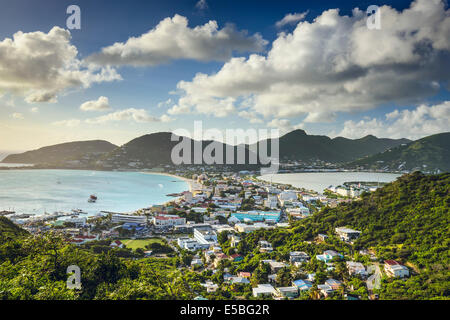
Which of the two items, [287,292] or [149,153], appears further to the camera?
[149,153]

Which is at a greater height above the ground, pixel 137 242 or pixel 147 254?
pixel 147 254

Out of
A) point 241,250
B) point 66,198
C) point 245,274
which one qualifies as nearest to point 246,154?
point 66,198

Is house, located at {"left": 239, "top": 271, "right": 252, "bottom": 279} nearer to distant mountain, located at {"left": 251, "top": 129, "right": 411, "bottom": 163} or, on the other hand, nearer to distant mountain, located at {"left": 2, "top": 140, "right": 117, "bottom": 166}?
distant mountain, located at {"left": 2, "top": 140, "right": 117, "bottom": 166}

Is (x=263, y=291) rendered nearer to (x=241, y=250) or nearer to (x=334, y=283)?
(x=334, y=283)

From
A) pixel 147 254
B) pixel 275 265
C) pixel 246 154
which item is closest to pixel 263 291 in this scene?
pixel 275 265

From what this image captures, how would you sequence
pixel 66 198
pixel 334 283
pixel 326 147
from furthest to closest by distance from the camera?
pixel 326 147 < pixel 66 198 < pixel 334 283

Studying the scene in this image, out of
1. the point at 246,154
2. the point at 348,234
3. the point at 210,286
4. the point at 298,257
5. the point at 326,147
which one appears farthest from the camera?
the point at 326,147
